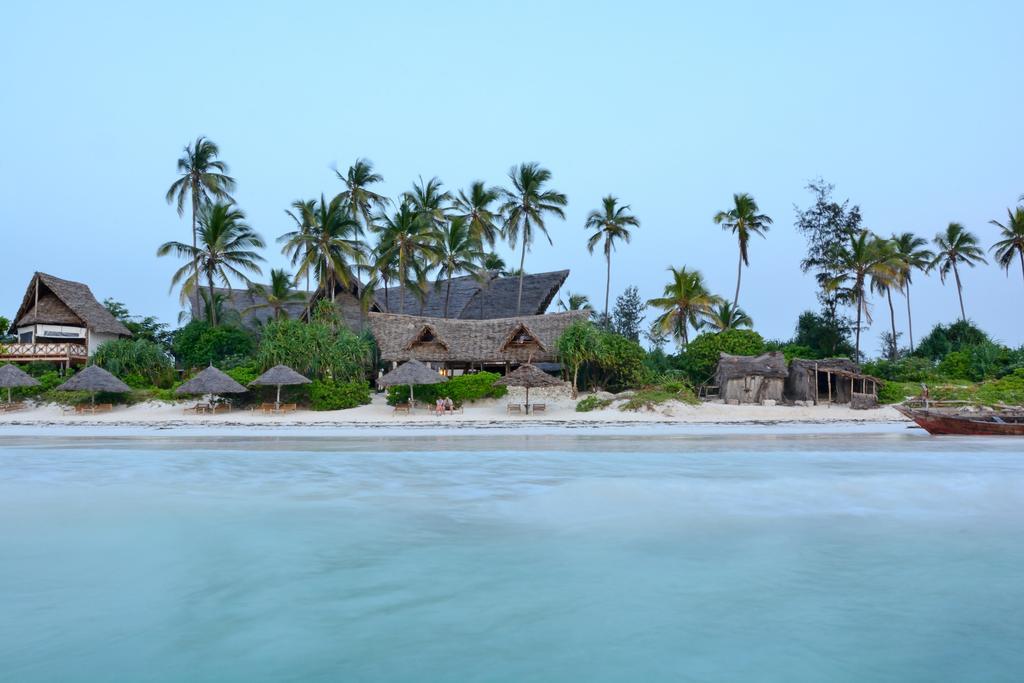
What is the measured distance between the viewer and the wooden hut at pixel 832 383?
82.2 feet

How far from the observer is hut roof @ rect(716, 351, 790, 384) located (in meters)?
24.8

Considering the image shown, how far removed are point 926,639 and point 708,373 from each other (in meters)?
24.9

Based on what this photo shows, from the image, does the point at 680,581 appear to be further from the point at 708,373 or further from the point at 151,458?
the point at 708,373

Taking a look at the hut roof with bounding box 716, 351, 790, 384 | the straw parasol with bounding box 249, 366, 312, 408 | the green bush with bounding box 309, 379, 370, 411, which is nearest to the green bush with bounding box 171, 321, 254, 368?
the straw parasol with bounding box 249, 366, 312, 408

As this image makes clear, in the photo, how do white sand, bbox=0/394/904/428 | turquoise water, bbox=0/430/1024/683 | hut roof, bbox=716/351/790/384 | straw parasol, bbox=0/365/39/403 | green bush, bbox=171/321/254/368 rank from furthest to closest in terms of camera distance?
green bush, bbox=171/321/254/368
hut roof, bbox=716/351/790/384
straw parasol, bbox=0/365/39/403
white sand, bbox=0/394/904/428
turquoise water, bbox=0/430/1024/683

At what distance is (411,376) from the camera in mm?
22438

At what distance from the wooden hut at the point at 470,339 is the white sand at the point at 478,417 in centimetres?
336

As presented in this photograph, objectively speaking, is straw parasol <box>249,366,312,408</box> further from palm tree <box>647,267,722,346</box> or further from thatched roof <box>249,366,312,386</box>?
palm tree <box>647,267,722,346</box>

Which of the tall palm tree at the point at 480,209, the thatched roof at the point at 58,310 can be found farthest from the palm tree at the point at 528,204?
the thatched roof at the point at 58,310

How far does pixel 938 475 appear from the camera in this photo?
11.2m

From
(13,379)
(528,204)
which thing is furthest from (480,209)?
(13,379)

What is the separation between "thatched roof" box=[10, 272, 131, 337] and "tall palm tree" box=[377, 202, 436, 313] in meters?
12.4

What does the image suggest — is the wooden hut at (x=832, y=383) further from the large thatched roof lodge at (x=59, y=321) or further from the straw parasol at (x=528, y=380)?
the large thatched roof lodge at (x=59, y=321)

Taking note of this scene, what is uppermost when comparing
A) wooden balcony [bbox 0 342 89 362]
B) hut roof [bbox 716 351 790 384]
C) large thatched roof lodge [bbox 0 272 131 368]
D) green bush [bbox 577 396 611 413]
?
large thatched roof lodge [bbox 0 272 131 368]
